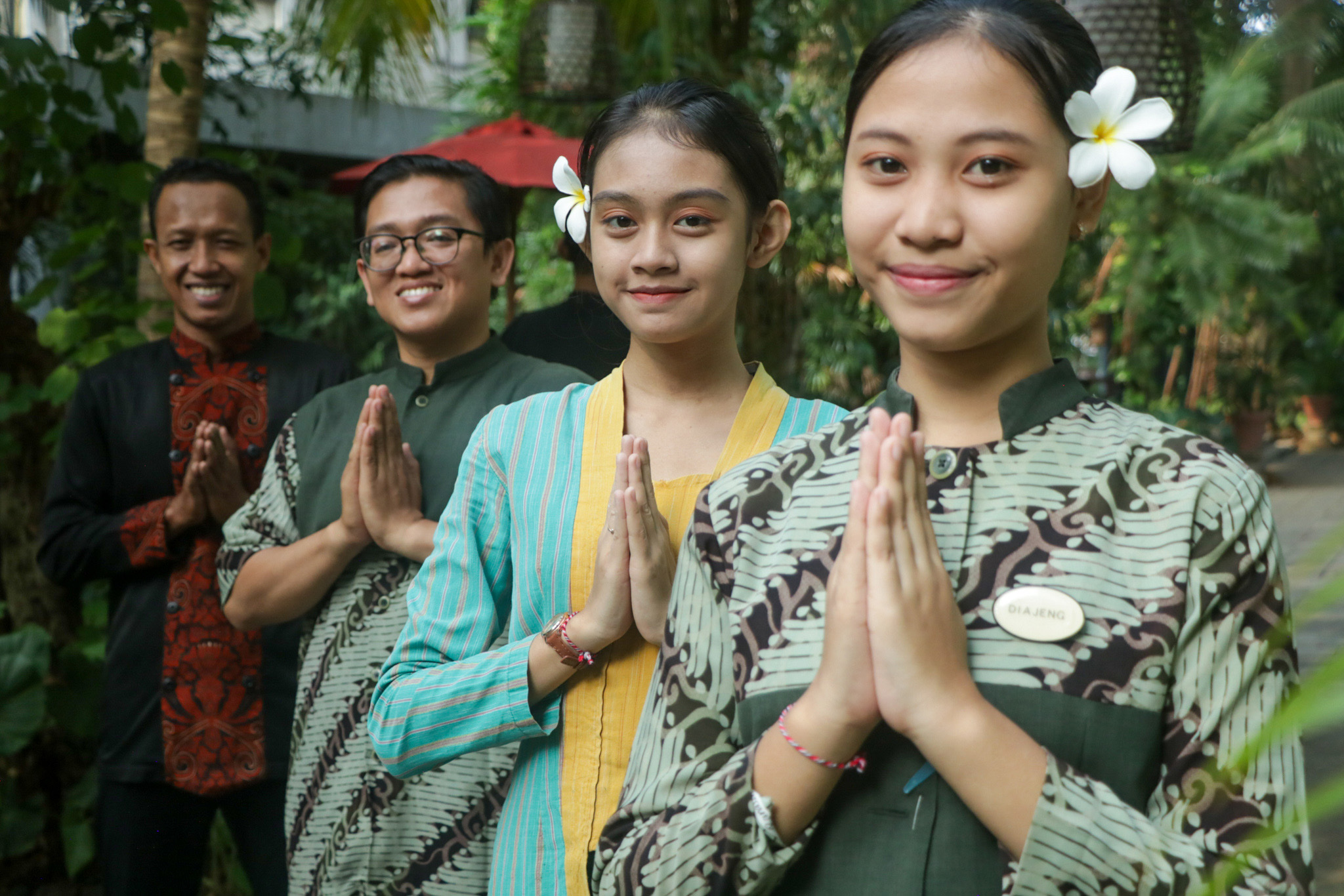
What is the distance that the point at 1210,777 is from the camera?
95 cm

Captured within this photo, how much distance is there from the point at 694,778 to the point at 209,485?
151 centimetres

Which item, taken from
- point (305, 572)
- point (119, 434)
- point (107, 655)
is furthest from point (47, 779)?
point (305, 572)

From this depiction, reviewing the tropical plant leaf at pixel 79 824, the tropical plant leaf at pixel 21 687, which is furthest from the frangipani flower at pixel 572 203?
the tropical plant leaf at pixel 79 824

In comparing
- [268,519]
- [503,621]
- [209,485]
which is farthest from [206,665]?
[503,621]

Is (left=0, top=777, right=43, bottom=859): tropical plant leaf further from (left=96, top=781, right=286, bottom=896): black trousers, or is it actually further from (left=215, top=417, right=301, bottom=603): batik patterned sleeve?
(left=215, top=417, right=301, bottom=603): batik patterned sleeve

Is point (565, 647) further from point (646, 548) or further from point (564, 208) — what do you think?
point (564, 208)

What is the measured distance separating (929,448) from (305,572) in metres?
1.17

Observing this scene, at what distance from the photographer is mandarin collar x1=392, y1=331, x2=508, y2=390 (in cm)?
209

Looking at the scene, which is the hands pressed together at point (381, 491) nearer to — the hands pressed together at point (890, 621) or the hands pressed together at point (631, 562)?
the hands pressed together at point (631, 562)

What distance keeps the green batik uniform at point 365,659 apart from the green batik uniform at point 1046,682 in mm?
660

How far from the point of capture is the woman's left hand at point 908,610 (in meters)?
0.94

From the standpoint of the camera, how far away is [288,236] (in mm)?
3564

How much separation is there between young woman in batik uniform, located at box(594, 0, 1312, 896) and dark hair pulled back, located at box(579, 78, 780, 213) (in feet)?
1.29

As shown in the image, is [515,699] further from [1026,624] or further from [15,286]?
[15,286]
